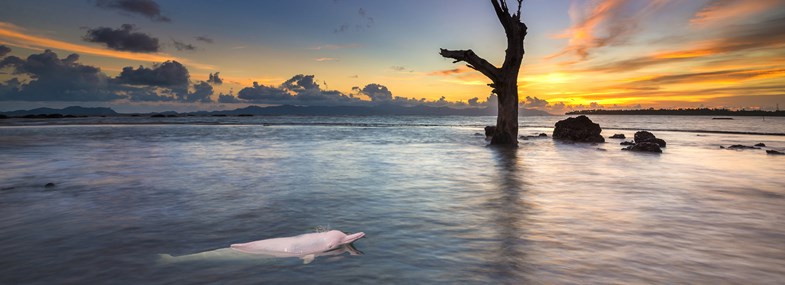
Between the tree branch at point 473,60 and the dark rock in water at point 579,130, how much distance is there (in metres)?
10.4

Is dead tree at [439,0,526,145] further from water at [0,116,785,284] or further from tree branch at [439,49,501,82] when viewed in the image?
water at [0,116,785,284]

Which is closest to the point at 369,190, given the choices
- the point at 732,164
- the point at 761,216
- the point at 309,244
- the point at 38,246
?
the point at 309,244

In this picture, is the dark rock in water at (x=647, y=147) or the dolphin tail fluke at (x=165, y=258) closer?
the dolphin tail fluke at (x=165, y=258)

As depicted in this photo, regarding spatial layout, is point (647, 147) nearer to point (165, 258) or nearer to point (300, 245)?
point (300, 245)

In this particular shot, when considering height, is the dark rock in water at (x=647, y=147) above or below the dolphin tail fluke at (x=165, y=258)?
above

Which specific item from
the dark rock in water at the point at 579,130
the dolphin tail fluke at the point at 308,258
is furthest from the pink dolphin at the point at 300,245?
the dark rock in water at the point at 579,130

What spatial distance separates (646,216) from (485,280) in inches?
168

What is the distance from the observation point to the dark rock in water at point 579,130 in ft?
91.4

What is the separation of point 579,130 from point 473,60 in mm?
11833

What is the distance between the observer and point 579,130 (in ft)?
93.8

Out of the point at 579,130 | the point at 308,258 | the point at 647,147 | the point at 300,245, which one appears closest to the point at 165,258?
the point at 300,245

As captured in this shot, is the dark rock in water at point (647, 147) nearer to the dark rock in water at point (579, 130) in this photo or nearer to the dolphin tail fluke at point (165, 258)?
the dark rock in water at point (579, 130)

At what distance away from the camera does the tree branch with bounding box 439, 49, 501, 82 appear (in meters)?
20.8

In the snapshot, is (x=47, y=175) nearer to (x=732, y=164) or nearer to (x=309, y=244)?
(x=309, y=244)
